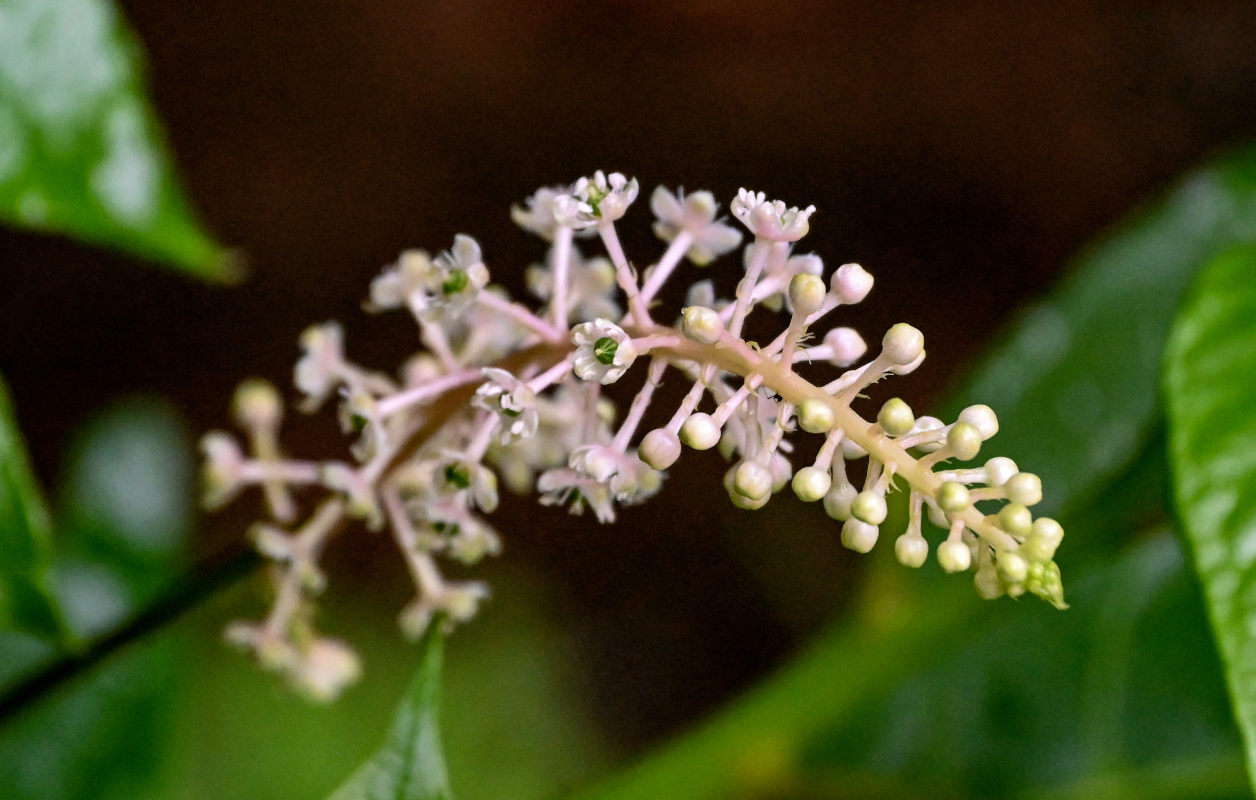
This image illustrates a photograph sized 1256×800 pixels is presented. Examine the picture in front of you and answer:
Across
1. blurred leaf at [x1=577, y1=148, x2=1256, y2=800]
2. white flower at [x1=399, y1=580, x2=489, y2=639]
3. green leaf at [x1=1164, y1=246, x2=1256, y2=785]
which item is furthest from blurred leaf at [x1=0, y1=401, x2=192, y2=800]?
green leaf at [x1=1164, y1=246, x2=1256, y2=785]

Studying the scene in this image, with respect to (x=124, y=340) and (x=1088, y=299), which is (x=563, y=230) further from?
(x=124, y=340)

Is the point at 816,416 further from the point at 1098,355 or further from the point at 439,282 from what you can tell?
the point at 1098,355

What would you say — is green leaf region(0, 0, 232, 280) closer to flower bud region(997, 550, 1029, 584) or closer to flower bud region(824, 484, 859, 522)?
flower bud region(824, 484, 859, 522)

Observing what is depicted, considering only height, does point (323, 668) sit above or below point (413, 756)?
above

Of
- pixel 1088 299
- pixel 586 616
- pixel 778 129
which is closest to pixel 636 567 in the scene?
pixel 586 616

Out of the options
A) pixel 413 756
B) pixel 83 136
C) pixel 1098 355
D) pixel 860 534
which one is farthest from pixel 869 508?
pixel 1098 355

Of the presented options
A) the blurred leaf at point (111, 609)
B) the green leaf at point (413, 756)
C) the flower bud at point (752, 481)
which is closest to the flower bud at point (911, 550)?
the flower bud at point (752, 481)
